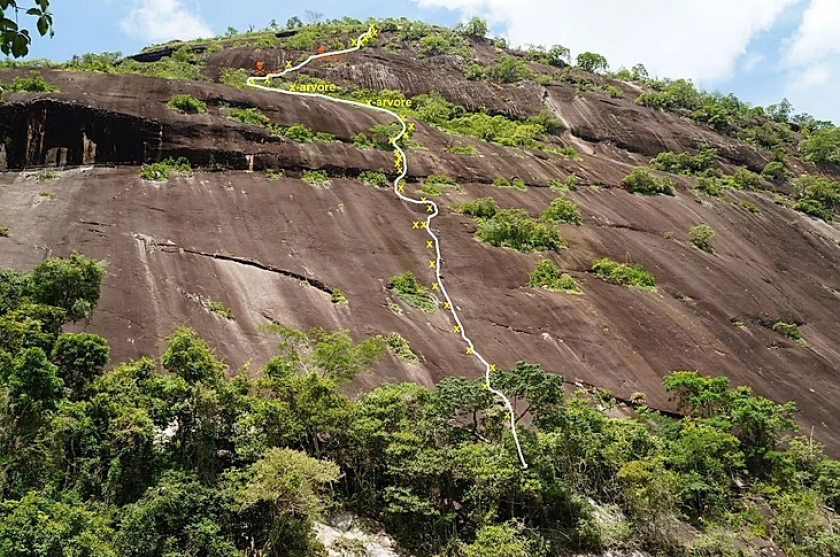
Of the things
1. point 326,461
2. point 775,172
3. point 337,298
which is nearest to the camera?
point 326,461

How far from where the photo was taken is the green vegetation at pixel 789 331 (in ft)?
78.9

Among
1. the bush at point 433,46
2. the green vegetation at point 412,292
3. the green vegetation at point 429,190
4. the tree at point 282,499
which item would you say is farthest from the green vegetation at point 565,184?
the bush at point 433,46

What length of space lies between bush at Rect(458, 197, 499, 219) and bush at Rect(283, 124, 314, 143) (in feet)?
23.7

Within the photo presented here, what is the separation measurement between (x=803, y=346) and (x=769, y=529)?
10.6m

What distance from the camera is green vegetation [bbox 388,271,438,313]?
19375mm

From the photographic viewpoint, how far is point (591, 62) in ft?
210

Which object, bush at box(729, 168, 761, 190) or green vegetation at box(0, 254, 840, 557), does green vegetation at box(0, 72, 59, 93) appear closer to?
green vegetation at box(0, 254, 840, 557)

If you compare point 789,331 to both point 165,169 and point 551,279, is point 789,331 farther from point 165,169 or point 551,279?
point 165,169

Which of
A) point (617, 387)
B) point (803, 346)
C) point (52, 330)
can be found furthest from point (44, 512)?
point (803, 346)

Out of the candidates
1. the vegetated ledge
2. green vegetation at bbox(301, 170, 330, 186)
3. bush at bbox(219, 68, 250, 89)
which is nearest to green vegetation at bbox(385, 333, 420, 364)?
the vegetated ledge

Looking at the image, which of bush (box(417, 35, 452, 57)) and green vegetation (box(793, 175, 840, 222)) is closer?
green vegetation (box(793, 175, 840, 222))

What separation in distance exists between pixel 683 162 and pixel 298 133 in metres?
28.2

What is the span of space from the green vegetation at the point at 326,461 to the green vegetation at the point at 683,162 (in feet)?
88.0

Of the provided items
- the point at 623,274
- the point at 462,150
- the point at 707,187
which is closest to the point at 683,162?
the point at 707,187
